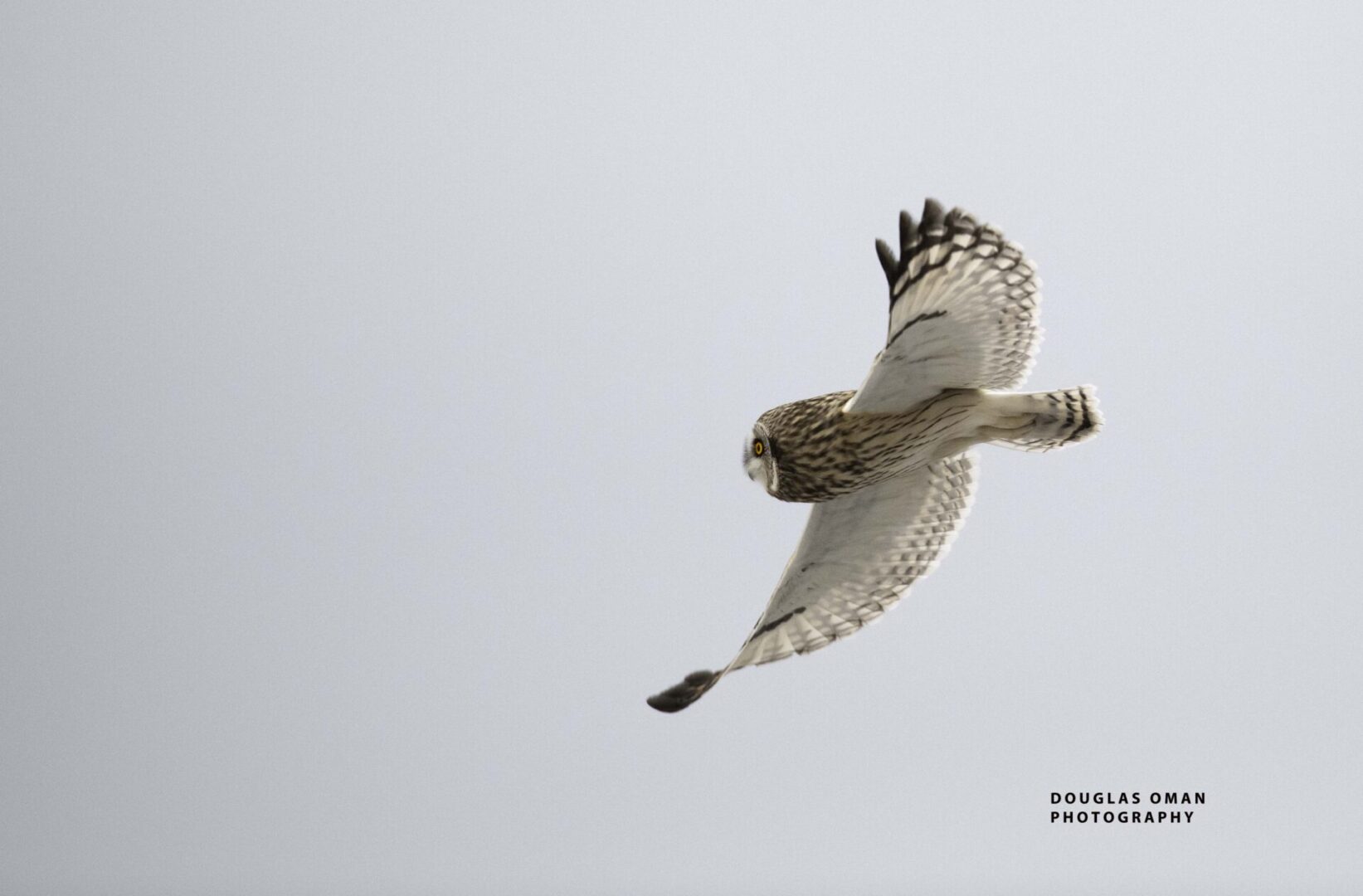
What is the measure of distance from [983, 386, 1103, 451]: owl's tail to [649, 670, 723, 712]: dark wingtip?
1.08 m

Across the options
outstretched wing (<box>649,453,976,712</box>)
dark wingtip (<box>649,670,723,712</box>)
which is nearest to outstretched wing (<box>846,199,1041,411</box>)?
outstretched wing (<box>649,453,976,712</box>)

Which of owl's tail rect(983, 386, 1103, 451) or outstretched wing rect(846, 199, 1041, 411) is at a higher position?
outstretched wing rect(846, 199, 1041, 411)

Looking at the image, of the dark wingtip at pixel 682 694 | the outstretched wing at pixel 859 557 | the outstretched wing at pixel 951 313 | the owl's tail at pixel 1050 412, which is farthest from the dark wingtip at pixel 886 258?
the dark wingtip at pixel 682 694

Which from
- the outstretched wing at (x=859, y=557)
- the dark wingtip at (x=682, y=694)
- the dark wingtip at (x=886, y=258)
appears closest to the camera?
the dark wingtip at (x=886, y=258)

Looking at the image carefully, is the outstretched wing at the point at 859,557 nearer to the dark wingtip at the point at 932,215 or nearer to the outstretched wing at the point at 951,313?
the outstretched wing at the point at 951,313

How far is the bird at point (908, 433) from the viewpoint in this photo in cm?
349

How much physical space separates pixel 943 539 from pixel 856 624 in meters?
0.38

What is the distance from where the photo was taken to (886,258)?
3.43 metres

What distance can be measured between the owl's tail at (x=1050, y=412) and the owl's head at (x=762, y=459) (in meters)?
0.58

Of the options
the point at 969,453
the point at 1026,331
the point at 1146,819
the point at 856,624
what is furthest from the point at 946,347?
the point at 1146,819

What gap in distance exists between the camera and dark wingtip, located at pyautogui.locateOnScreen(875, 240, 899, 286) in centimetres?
342

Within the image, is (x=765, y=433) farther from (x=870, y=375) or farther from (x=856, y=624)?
(x=856, y=624)

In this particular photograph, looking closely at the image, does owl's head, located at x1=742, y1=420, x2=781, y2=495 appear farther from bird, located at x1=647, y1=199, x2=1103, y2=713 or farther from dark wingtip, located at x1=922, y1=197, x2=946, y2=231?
dark wingtip, located at x1=922, y1=197, x2=946, y2=231

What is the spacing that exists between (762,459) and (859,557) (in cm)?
77
